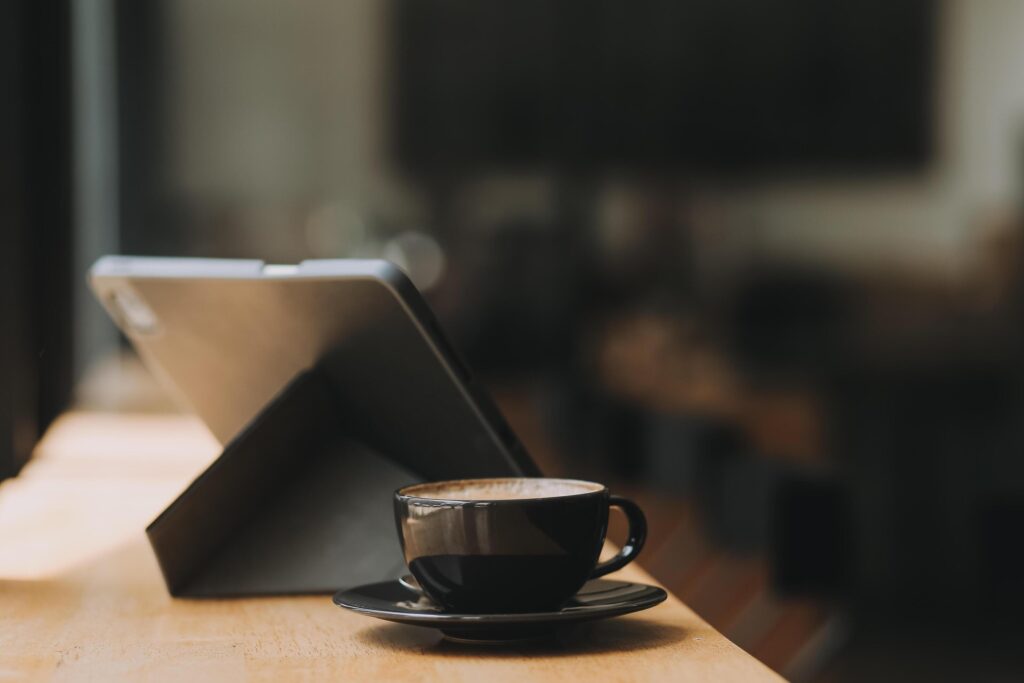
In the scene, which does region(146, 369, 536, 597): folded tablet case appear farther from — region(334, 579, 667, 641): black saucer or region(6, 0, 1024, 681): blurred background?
region(6, 0, 1024, 681): blurred background

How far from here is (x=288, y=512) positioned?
67 cm

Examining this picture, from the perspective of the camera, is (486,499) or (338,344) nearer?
(486,499)

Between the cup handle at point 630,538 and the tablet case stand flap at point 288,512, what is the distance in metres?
0.13

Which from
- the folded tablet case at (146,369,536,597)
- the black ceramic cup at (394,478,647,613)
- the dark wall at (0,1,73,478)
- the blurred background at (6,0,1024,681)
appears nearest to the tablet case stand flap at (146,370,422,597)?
the folded tablet case at (146,369,536,597)

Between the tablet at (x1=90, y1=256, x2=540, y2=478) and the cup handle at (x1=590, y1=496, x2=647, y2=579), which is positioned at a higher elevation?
the tablet at (x1=90, y1=256, x2=540, y2=478)

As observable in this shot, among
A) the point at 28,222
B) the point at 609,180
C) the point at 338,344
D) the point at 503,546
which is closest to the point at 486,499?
the point at 503,546

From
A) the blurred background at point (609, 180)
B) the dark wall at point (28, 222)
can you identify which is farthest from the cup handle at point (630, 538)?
→ the blurred background at point (609, 180)

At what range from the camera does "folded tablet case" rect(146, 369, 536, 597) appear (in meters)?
0.63

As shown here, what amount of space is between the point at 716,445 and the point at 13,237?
4.46ft

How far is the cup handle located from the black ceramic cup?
0.7 inches

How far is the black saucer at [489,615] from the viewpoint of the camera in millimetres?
498

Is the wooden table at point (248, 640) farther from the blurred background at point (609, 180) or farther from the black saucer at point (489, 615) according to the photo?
the blurred background at point (609, 180)

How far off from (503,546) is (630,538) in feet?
0.26

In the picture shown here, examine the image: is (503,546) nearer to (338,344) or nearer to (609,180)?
(338,344)
